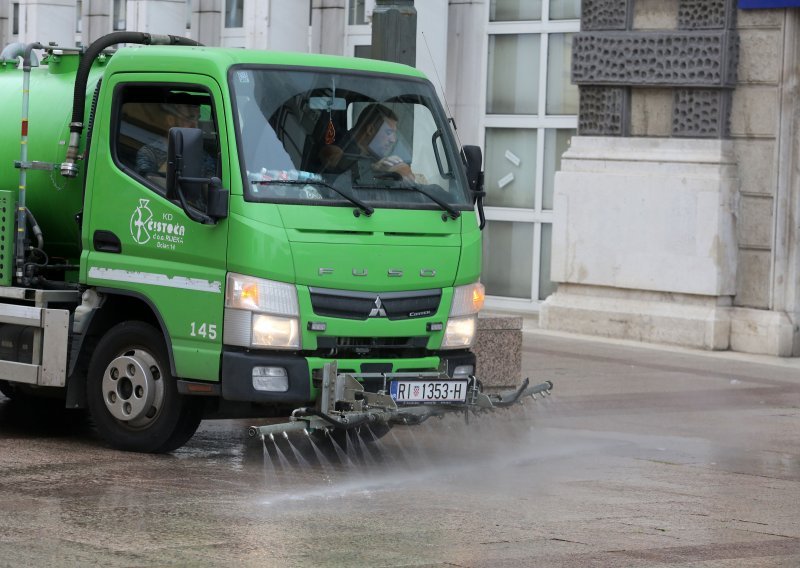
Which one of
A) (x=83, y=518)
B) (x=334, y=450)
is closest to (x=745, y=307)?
(x=334, y=450)

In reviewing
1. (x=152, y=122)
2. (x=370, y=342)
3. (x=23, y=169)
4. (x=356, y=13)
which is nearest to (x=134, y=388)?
(x=370, y=342)

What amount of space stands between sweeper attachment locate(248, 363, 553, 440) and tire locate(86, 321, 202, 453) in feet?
2.57

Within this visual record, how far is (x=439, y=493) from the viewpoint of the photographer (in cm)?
925

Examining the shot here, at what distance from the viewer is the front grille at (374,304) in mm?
9852

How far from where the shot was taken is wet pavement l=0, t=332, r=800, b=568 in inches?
296

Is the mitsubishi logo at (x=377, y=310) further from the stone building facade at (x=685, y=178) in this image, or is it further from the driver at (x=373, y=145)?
the stone building facade at (x=685, y=178)

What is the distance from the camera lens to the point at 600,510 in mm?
8844

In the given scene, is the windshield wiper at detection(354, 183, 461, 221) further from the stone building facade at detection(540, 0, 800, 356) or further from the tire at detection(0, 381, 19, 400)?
the stone building facade at detection(540, 0, 800, 356)

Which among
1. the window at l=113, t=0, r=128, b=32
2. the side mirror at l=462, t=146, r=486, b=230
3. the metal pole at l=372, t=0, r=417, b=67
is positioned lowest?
the side mirror at l=462, t=146, r=486, b=230

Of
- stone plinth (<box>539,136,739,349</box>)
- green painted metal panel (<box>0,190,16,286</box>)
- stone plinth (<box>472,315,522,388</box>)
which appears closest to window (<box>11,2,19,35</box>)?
stone plinth (<box>539,136,739,349</box>)

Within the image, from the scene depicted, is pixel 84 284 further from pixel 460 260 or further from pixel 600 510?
pixel 600 510

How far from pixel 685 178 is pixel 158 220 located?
894cm

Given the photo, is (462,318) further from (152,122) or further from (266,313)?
(152,122)

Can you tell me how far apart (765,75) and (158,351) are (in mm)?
9296
